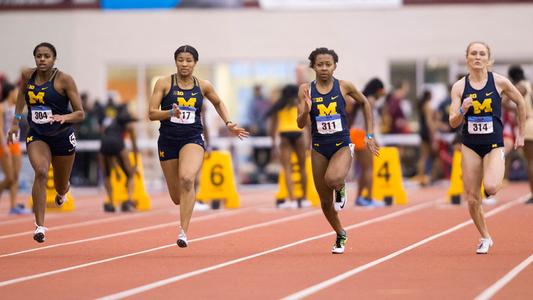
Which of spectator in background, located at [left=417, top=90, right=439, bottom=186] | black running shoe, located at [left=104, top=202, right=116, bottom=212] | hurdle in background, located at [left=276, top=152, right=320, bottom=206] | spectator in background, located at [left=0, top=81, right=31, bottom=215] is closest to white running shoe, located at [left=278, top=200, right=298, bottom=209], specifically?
hurdle in background, located at [left=276, top=152, right=320, bottom=206]

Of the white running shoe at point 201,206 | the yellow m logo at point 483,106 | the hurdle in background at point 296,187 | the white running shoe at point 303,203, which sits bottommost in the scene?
the white running shoe at point 201,206

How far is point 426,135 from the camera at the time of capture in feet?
92.0

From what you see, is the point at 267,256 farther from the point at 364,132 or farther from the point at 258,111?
the point at 258,111

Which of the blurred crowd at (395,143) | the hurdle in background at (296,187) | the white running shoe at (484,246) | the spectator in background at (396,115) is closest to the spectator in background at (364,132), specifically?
the hurdle in background at (296,187)

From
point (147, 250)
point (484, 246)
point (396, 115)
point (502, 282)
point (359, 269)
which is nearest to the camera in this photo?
point (502, 282)

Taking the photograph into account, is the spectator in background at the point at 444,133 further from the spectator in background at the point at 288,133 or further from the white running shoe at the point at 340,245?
the white running shoe at the point at 340,245

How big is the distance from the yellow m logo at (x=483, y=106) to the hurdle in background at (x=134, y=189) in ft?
33.4

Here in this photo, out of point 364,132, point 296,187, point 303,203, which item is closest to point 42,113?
point 364,132

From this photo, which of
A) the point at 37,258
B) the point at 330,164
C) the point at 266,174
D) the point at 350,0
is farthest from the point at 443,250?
the point at 350,0

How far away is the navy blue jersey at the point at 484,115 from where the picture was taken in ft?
43.9

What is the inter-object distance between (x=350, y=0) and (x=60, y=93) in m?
21.9

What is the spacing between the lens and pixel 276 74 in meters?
37.1

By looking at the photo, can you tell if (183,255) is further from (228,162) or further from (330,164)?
(228,162)

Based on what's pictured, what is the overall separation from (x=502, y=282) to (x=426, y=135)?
17.4 meters
